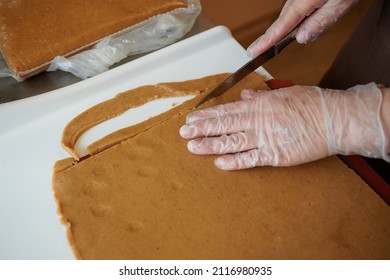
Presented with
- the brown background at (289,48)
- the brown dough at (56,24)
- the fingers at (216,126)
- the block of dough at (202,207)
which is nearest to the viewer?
the block of dough at (202,207)

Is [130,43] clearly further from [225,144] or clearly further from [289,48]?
[289,48]

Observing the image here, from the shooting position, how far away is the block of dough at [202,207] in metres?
0.79

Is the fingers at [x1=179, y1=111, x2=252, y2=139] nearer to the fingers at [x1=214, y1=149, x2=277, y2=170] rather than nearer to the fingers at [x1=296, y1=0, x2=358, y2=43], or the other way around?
the fingers at [x1=214, y1=149, x2=277, y2=170]

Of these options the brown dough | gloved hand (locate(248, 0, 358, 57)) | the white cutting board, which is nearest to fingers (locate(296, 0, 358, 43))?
gloved hand (locate(248, 0, 358, 57))

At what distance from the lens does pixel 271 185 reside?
870 millimetres

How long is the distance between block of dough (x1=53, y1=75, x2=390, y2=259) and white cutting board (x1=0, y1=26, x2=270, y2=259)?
45 millimetres

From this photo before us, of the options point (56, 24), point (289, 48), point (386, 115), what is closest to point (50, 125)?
point (56, 24)

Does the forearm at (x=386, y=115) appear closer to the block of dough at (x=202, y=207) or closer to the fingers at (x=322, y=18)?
the block of dough at (x=202, y=207)

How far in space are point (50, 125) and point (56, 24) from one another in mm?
336

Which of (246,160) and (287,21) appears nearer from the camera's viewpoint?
(246,160)

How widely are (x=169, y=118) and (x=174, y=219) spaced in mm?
294

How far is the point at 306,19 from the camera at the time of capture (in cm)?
100

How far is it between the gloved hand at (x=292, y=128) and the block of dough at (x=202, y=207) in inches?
1.6

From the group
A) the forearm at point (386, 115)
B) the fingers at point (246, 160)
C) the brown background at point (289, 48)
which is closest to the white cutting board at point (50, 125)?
the fingers at point (246, 160)
